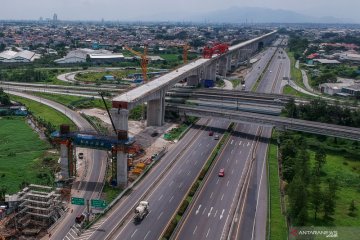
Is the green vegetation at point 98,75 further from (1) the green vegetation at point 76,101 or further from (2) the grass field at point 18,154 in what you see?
(2) the grass field at point 18,154

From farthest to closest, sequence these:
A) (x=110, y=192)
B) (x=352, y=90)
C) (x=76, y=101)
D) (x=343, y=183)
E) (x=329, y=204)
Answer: (x=352, y=90)
(x=76, y=101)
(x=343, y=183)
(x=110, y=192)
(x=329, y=204)

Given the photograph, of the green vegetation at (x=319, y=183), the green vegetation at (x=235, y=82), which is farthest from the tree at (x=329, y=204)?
the green vegetation at (x=235, y=82)

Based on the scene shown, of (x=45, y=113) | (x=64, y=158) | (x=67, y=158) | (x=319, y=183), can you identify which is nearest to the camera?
(x=319, y=183)

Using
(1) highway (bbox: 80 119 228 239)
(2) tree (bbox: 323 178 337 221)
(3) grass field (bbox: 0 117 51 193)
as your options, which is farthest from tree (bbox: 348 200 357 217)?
(3) grass field (bbox: 0 117 51 193)

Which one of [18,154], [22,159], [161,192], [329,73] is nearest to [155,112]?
[18,154]

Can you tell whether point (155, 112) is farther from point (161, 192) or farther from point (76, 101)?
point (161, 192)

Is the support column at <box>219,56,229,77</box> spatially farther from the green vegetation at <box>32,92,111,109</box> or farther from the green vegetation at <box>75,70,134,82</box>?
the green vegetation at <box>32,92,111,109</box>

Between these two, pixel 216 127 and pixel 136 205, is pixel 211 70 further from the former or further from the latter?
pixel 136 205

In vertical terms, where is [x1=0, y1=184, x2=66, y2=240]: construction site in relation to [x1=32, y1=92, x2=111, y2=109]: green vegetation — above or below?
below
